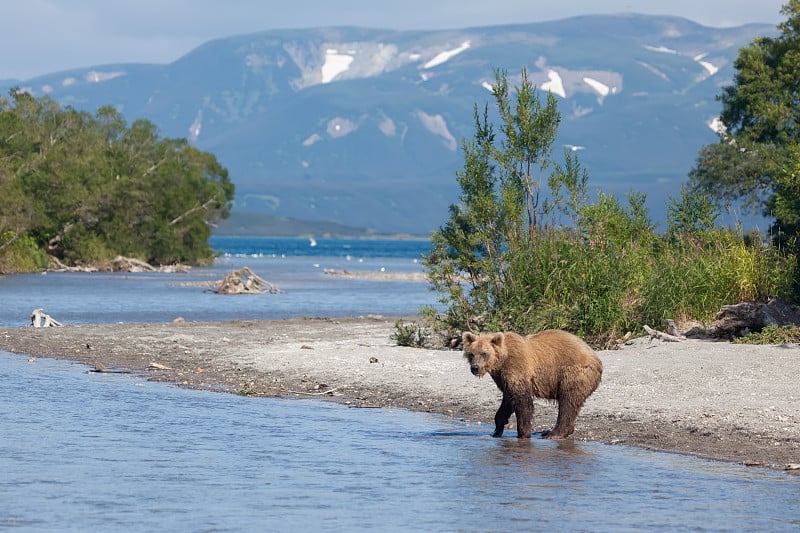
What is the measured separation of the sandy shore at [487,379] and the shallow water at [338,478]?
116 cm

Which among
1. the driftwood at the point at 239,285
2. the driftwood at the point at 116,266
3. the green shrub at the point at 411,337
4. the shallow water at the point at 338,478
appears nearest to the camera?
the shallow water at the point at 338,478

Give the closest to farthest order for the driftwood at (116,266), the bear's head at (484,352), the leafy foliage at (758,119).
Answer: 1. the bear's head at (484,352)
2. the leafy foliage at (758,119)
3. the driftwood at (116,266)

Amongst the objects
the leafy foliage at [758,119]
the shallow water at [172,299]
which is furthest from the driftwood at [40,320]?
the leafy foliage at [758,119]

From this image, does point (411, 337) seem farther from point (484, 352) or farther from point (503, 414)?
point (484, 352)

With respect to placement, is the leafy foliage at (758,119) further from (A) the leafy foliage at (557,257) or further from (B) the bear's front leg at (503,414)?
(B) the bear's front leg at (503,414)

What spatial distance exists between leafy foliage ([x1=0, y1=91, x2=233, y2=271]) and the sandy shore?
51.3 meters

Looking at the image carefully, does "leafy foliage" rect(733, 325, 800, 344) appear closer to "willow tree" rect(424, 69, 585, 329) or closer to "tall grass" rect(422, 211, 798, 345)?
"tall grass" rect(422, 211, 798, 345)

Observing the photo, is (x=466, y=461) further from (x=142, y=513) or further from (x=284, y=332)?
(x=284, y=332)

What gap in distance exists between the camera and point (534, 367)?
1662 centimetres

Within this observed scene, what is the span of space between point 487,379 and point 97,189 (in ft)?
241

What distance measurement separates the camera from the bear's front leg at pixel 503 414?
16953mm

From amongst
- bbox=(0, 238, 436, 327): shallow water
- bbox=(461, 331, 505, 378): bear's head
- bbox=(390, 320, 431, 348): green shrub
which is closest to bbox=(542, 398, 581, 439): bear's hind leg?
bbox=(461, 331, 505, 378): bear's head

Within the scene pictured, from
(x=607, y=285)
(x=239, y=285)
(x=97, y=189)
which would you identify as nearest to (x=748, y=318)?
(x=607, y=285)

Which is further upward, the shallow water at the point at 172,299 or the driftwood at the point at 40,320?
the driftwood at the point at 40,320
